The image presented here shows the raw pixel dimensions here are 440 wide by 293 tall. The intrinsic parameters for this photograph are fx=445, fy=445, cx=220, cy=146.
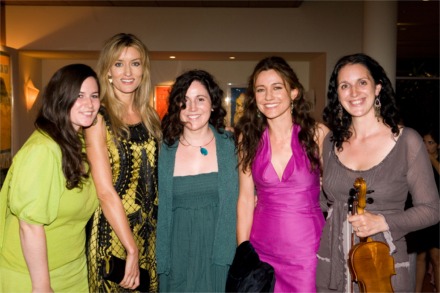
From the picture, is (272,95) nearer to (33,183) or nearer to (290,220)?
(290,220)

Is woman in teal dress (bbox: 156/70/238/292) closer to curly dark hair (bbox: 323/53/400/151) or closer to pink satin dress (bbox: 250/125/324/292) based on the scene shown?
pink satin dress (bbox: 250/125/324/292)

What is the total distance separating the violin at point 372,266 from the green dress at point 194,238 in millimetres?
976

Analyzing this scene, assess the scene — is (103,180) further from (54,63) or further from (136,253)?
(54,63)

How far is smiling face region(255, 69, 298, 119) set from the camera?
9.23 ft

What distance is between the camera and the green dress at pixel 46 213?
6.56 feet

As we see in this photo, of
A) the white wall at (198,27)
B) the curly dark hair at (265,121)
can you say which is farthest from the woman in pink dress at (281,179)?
the white wall at (198,27)

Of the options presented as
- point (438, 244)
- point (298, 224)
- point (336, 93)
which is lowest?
point (438, 244)

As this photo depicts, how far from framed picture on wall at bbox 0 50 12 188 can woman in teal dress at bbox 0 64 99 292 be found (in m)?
6.11

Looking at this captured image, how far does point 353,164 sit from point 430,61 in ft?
40.2

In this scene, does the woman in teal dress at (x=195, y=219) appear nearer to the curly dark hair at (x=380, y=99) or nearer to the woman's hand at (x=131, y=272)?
the woman's hand at (x=131, y=272)

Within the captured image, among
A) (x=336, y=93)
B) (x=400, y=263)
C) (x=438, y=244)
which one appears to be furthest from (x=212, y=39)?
(x=400, y=263)

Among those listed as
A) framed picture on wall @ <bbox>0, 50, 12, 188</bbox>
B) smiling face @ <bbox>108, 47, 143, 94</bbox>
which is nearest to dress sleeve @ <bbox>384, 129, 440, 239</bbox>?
smiling face @ <bbox>108, 47, 143, 94</bbox>

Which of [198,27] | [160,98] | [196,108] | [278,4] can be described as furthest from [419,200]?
[160,98]

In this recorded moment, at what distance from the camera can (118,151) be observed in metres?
2.66
